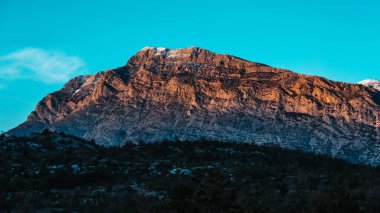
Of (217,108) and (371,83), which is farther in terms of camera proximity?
(371,83)

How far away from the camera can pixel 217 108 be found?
4213 inches

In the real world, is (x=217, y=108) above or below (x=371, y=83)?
below

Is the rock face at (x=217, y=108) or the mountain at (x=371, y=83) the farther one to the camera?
the mountain at (x=371, y=83)

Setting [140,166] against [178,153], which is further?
[178,153]

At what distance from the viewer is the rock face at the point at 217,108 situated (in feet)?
302

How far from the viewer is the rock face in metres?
92.0

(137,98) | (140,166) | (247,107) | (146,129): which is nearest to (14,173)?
(140,166)

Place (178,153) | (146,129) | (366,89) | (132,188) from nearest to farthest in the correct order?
(132,188) < (178,153) < (146,129) < (366,89)

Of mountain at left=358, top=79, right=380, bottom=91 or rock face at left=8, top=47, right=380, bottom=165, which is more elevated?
mountain at left=358, top=79, right=380, bottom=91

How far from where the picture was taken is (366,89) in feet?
355

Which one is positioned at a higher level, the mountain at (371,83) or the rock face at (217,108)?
the mountain at (371,83)

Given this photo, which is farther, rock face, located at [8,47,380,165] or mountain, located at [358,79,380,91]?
mountain, located at [358,79,380,91]

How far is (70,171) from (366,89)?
303ft

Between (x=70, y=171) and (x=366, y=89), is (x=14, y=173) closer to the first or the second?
(x=70, y=171)
